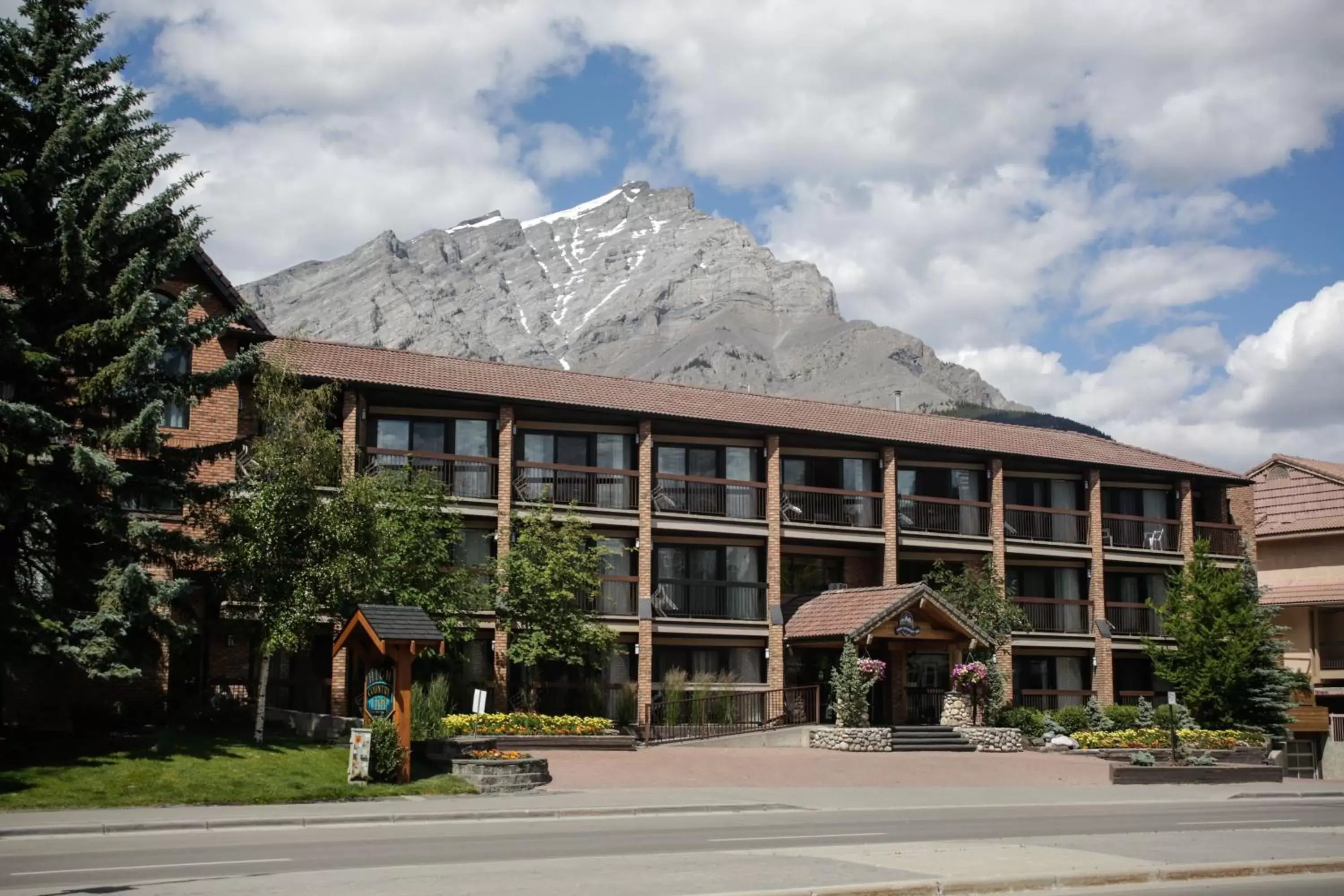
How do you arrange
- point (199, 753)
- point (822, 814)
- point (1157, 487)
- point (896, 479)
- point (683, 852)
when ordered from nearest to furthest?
point (683, 852) < point (822, 814) < point (199, 753) < point (896, 479) < point (1157, 487)

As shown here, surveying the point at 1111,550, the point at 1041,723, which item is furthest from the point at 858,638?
the point at 1111,550

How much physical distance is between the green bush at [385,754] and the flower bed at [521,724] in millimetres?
5654

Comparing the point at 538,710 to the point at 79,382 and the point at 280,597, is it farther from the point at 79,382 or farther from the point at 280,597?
the point at 79,382

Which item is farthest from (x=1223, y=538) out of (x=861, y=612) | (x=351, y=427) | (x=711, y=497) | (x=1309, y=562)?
(x=351, y=427)

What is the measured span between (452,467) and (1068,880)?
2535 centimetres

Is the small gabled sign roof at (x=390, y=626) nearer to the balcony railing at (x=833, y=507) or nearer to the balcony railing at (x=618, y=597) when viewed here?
the balcony railing at (x=618, y=597)

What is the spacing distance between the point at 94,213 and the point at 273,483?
6244 millimetres

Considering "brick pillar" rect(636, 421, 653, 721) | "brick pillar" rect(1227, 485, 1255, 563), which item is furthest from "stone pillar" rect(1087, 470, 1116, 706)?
"brick pillar" rect(636, 421, 653, 721)

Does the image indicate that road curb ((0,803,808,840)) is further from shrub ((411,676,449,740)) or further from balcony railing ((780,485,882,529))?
balcony railing ((780,485,882,529))

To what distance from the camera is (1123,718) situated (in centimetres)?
4094

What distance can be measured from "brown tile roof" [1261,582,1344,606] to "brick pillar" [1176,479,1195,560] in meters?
3.16

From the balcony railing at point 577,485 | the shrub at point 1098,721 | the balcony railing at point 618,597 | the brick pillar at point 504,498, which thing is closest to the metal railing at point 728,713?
the balcony railing at point 618,597

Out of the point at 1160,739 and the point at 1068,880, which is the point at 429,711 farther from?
the point at 1160,739

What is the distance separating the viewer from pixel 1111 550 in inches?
1820
